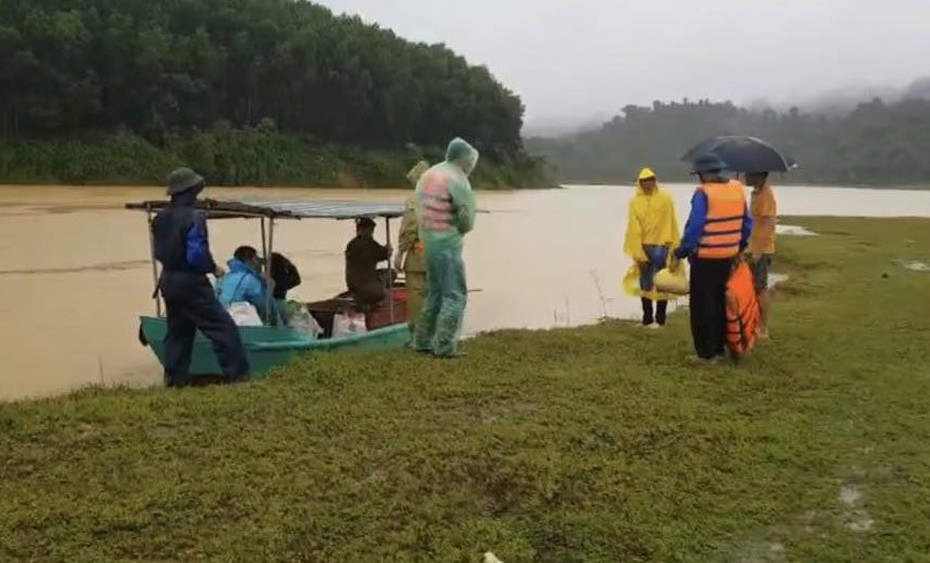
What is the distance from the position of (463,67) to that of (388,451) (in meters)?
72.7

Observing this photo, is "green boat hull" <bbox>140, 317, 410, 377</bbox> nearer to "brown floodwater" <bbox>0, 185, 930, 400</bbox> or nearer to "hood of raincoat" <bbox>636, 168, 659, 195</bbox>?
"brown floodwater" <bbox>0, 185, 930, 400</bbox>

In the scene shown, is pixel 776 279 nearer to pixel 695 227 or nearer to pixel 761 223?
pixel 761 223

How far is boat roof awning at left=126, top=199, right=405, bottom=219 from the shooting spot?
8156 millimetres

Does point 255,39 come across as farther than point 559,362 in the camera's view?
Yes

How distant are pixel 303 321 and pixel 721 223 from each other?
3.71 meters

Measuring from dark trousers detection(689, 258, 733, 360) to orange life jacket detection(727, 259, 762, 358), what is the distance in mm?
53

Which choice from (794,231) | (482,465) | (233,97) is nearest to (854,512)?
(482,465)

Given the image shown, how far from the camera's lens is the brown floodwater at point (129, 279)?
10.2m

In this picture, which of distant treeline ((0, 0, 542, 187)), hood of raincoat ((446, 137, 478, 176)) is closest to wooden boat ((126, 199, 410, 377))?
hood of raincoat ((446, 137, 478, 176))

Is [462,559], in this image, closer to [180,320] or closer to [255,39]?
[180,320]

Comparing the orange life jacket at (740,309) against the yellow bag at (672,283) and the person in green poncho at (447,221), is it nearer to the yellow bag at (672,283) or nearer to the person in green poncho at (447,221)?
the yellow bag at (672,283)

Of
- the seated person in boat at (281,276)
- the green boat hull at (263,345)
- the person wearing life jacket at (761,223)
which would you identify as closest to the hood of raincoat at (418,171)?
the green boat hull at (263,345)

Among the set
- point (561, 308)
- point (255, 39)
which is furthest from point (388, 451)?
point (255, 39)

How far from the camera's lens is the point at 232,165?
5197 cm
